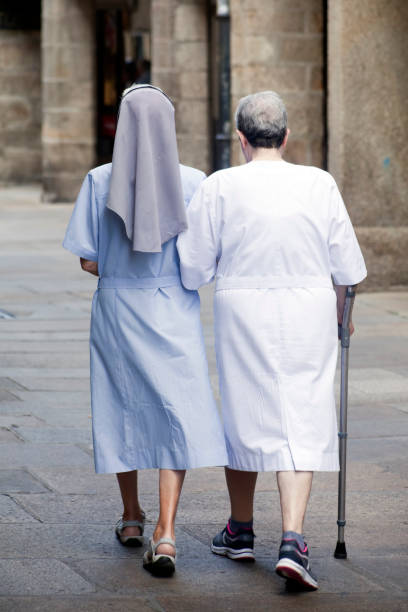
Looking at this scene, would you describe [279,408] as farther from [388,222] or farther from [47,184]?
[47,184]

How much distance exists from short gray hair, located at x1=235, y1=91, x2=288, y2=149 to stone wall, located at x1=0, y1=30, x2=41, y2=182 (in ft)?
86.8

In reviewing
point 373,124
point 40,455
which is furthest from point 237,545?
point 373,124

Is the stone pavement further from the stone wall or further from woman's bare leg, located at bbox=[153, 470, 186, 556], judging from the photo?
the stone wall

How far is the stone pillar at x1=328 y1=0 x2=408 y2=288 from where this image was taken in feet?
39.6

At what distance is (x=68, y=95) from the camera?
82.3 ft

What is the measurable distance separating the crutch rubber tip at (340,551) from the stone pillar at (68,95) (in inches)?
806

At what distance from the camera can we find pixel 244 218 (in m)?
4.63

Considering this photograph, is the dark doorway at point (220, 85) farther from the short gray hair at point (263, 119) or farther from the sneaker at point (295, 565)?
the sneaker at point (295, 565)

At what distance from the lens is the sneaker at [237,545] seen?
474 cm

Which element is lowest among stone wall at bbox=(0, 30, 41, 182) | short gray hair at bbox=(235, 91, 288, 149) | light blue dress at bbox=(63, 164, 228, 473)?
stone wall at bbox=(0, 30, 41, 182)

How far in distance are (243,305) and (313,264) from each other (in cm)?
26

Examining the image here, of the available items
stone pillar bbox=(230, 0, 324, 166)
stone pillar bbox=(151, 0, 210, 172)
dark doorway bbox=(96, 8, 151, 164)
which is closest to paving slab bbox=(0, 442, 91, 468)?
stone pillar bbox=(230, 0, 324, 166)

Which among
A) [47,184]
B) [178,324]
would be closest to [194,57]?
[47,184]

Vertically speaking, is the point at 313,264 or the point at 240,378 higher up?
the point at 313,264
